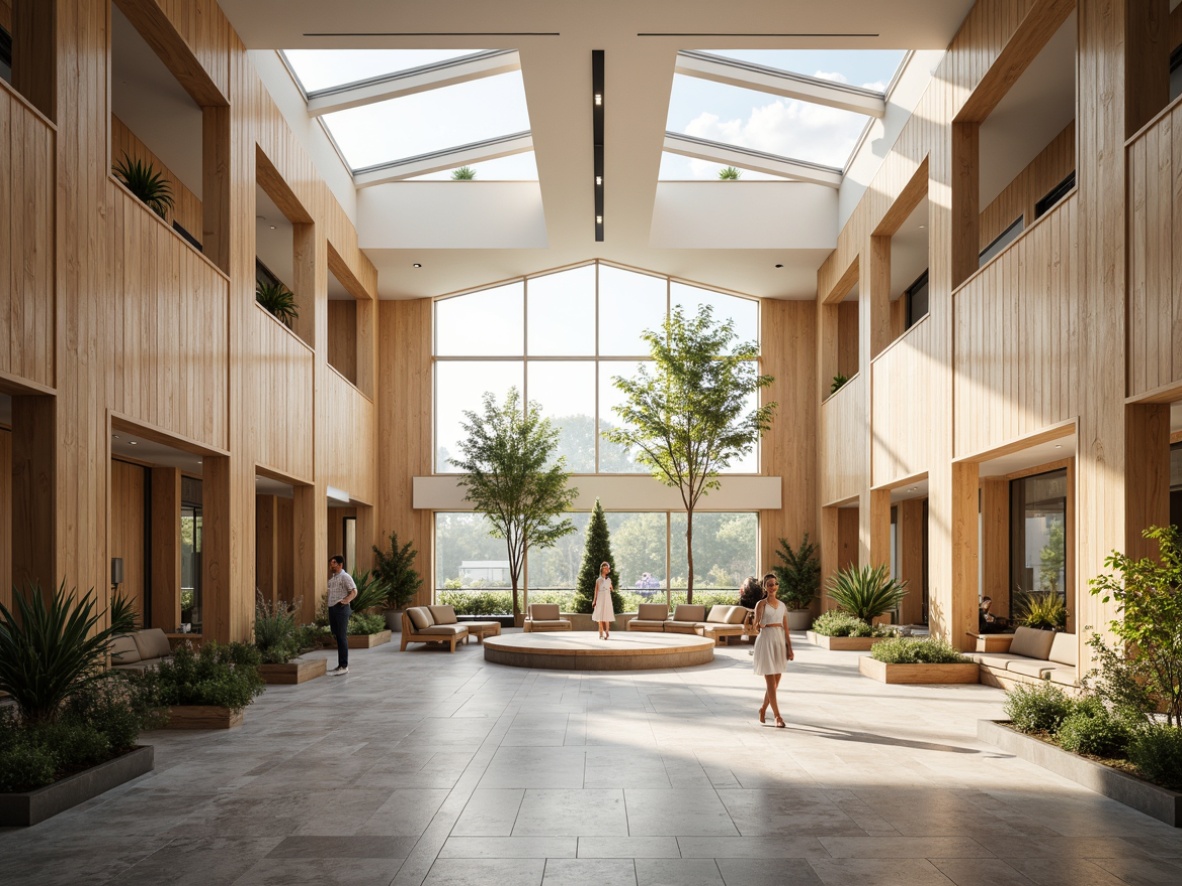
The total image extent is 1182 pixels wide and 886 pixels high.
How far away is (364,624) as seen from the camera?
1836 cm

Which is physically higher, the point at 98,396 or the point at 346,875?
the point at 98,396

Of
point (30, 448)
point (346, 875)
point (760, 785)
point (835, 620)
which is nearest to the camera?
point (346, 875)

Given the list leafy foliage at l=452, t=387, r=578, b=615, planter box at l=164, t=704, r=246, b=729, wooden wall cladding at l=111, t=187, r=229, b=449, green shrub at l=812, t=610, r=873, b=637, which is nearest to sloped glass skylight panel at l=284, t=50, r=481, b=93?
wooden wall cladding at l=111, t=187, r=229, b=449

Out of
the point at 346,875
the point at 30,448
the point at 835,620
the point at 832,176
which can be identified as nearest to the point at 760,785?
the point at 346,875

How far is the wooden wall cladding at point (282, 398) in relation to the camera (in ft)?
44.1

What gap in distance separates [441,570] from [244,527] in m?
10.7

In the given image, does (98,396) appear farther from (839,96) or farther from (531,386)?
(531,386)

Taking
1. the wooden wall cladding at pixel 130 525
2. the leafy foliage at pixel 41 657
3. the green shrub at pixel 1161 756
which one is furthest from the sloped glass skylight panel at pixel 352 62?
the green shrub at pixel 1161 756

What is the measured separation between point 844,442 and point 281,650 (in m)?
11.7

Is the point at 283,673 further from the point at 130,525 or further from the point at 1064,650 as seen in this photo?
the point at 1064,650

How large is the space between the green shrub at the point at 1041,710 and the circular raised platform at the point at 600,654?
6.72 meters

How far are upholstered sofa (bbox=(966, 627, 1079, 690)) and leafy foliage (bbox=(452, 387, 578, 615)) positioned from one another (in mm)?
10281

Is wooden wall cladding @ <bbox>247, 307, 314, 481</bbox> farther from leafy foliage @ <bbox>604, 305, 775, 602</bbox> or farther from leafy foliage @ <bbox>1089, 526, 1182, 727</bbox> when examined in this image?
leafy foliage @ <bbox>1089, 526, 1182, 727</bbox>

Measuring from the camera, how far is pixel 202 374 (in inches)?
441
